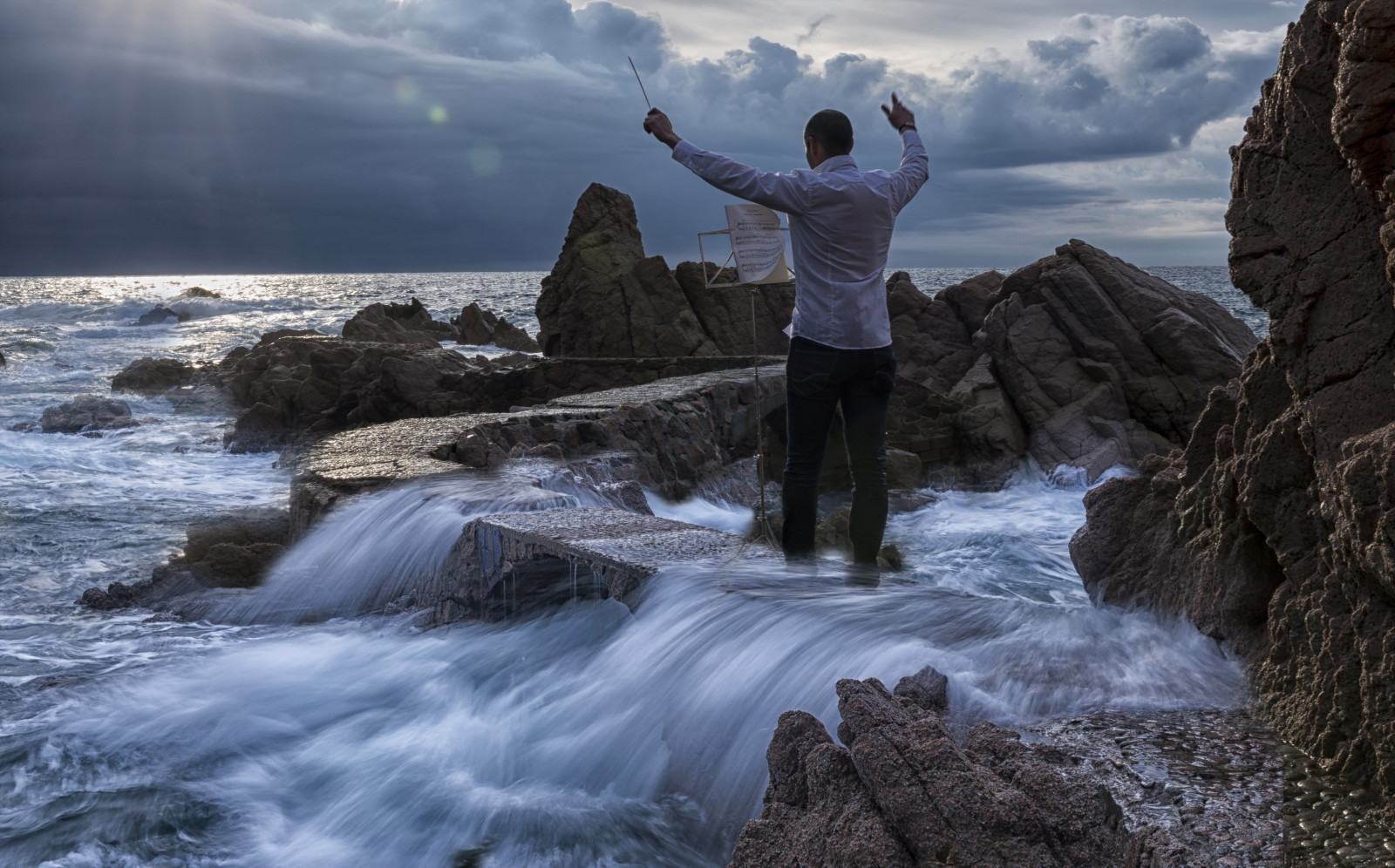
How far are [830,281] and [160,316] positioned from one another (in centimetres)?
6480

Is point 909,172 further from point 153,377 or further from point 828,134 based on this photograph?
point 153,377

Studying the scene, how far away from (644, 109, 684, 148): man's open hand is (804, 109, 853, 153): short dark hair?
648 mm

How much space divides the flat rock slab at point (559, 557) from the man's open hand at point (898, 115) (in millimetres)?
2117

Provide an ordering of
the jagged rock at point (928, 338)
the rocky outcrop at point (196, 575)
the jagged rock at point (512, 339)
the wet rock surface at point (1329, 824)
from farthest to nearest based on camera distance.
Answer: the jagged rock at point (512, 339)
the jagged rock at point (928, 338)
the rocky outcrop at point (196, 575)
the wet rock surface at point (1329, 824)

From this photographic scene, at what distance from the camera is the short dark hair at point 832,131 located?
444 centimetres

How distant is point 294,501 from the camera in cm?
718

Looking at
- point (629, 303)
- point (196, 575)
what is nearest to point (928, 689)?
point (196, 575)

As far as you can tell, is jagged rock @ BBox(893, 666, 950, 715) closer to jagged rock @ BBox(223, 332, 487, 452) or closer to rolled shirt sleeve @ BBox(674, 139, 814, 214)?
rolled shirt sleeve @ BBox(674, 139, 814, 214)

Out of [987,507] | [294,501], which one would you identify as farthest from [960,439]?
[294,501]

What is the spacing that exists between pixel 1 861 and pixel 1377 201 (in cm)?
469

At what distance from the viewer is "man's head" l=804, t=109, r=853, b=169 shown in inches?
175

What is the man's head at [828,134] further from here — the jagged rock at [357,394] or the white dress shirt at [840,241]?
the jagged rock at [357,394]

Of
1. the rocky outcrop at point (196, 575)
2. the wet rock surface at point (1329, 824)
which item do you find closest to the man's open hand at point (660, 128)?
the wet rock surface at point (1329, 824)

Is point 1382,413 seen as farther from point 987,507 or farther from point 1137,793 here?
point 987,507
